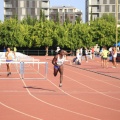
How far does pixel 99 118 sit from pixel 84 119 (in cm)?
39

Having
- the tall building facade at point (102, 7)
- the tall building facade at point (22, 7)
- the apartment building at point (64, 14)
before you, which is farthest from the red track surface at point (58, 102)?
the apartment building at point (64, 14)

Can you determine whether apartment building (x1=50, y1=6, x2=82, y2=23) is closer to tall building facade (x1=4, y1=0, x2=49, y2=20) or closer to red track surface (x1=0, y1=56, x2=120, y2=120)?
tall building facade (x1=4, y1=0, x2=49, y2=20)

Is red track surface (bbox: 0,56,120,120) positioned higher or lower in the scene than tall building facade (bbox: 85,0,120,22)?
lower

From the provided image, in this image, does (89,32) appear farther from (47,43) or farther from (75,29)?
(47,43)

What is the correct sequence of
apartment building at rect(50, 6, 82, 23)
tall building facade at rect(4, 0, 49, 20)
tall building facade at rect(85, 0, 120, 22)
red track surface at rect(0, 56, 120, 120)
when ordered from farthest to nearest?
apartment building at rect(50, 6, 82, 23)
tall building facade at rect(4, 0, 49, 20)
tall building facade at rect(85, 0, 120, 22)
red track surface at rect(0, 56, 120, 120)

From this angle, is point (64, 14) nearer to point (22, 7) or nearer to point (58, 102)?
point (22, 7)

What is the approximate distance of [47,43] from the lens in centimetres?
6869

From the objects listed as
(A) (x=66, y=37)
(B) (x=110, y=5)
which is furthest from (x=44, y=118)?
(B) (x=110, y=5)

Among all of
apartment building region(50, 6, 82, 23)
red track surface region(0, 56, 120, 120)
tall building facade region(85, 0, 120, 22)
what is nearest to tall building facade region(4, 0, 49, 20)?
apartment building region(50, 6, 82, 23)

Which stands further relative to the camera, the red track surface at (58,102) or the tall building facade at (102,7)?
the tall building facade at (102,7)

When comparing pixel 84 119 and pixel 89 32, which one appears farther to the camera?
pixel 89 32

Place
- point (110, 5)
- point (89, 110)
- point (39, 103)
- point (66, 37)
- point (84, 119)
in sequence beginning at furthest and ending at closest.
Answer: point (110, 5), point (66, 37), point (39, 103), point (89, 110), point (84, 119)

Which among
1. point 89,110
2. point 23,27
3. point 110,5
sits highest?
point 110,5

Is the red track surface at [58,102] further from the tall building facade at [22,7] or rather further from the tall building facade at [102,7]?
the tall building facade at [22,7]
